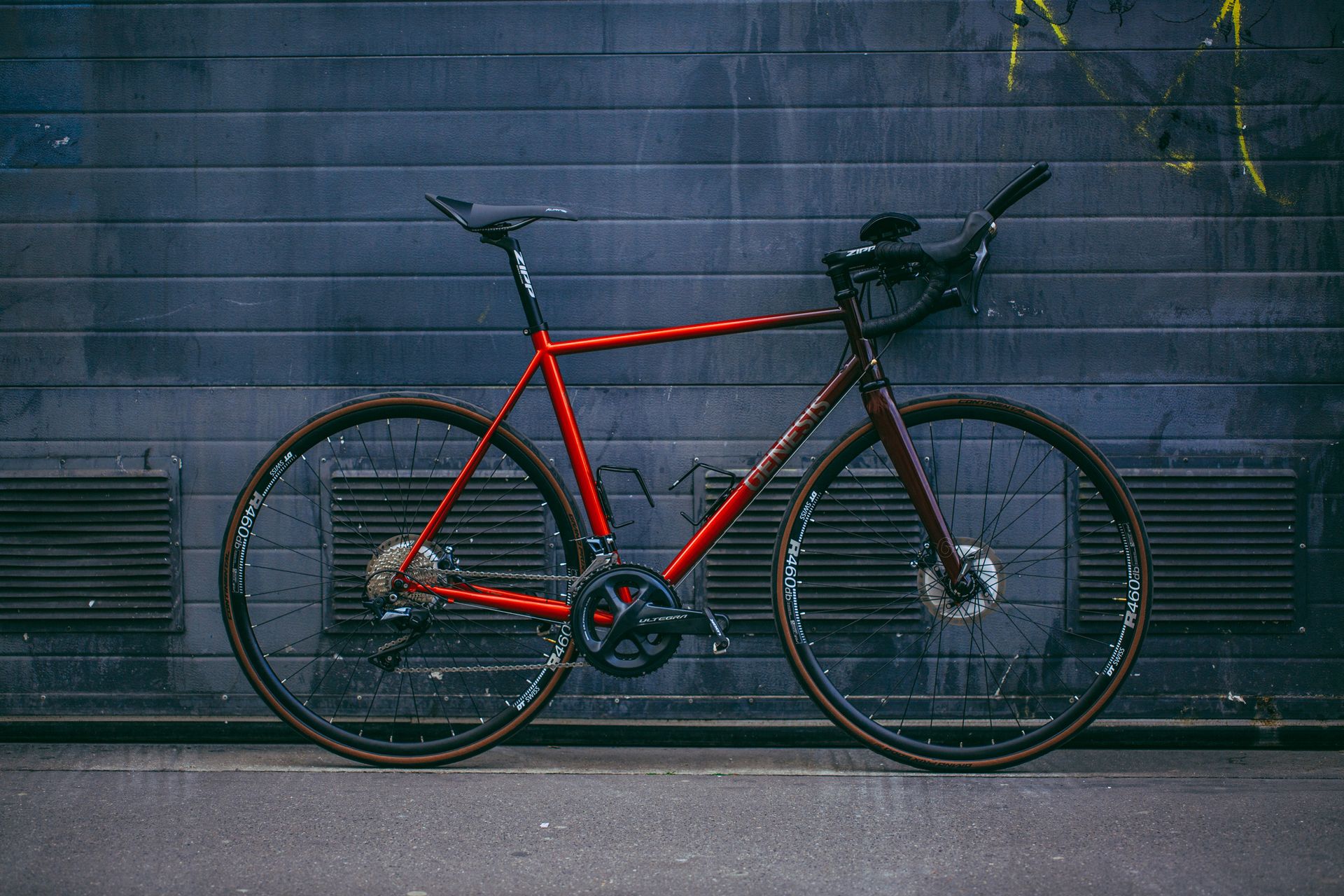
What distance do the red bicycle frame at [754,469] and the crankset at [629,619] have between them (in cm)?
8

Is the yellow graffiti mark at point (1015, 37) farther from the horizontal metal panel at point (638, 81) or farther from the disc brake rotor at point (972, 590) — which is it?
the disc brake rotor at point (972, 590)

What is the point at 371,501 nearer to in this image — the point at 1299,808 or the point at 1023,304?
the point at 1023,304

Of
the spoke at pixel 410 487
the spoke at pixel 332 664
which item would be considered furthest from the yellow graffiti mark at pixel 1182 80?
the spoke at pixel 332 664

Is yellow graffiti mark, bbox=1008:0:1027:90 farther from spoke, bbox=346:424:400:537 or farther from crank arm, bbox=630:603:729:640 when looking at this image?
spoke, bbox=346:424:400:537

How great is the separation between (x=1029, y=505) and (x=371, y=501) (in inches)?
88.2

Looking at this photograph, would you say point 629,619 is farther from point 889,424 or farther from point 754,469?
point 889,424

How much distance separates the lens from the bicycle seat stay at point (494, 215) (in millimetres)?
2900

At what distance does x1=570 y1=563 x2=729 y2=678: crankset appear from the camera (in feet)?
9.37

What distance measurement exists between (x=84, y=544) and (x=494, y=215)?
1885mm

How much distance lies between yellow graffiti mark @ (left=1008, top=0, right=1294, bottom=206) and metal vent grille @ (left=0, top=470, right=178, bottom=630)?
3.26m

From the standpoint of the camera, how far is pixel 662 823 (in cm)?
278

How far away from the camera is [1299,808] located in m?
2.85

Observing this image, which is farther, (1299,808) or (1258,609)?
(1258,609)

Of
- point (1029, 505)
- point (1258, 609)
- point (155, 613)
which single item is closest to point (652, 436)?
point (1029, 505)
